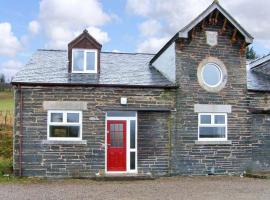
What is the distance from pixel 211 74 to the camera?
19.9 metres

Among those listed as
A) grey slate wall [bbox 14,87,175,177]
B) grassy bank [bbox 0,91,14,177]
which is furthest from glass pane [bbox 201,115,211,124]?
grassy bank [bbox 0,91,14,177]

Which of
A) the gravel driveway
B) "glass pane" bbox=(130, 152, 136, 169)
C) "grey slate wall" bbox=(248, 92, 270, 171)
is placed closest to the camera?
the gravel driveway

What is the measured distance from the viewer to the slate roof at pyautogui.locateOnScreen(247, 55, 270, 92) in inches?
833

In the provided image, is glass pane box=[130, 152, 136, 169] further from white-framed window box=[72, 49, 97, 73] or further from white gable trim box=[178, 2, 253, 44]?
white gable trim box=[178, 2, 253, 44]

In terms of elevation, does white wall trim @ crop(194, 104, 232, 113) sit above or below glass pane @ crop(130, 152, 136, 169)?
above

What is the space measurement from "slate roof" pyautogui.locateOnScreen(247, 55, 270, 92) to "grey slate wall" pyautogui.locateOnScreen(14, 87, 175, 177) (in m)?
4.91

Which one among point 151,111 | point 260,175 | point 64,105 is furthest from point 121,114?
point 260,175

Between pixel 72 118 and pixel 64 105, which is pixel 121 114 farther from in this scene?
pixel 64 105

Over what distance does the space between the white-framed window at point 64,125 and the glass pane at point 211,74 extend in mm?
5803

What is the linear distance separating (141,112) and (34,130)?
446 cm

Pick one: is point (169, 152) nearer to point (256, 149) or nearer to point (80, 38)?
point (256, 149)

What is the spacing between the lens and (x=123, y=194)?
46.0 ft

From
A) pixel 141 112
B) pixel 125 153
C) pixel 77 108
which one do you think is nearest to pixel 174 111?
pixel 141 112

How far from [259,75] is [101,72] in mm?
8771
